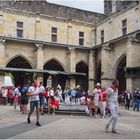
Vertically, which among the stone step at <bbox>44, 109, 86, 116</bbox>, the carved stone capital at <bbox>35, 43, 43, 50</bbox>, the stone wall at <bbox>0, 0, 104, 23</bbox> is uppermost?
the stone wall at <bbox>0, 0, 104, 23</bbox>

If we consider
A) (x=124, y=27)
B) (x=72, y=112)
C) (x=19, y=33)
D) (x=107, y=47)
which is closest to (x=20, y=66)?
(x=19, y=33)

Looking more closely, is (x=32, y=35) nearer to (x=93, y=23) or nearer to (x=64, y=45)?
(x=64, y=45)

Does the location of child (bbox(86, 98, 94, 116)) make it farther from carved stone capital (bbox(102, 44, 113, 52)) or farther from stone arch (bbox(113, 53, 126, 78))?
carved stone capital (bbox(102, 44, 113, 52))

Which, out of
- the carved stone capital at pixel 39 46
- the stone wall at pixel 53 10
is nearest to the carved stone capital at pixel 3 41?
the carved stone capital at pixel 39 46

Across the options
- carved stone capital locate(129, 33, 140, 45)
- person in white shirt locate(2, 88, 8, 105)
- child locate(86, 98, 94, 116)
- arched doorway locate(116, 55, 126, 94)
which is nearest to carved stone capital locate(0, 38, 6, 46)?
person in white shirt locate(2, 88, 8, 105)

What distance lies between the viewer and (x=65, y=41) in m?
38.8

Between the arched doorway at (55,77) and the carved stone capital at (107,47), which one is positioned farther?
the arched doorway at (55,77)

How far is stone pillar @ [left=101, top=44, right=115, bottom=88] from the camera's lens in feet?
116

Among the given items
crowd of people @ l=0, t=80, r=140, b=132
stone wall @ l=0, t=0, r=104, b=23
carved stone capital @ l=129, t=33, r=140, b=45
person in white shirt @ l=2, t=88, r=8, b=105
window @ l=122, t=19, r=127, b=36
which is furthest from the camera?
stone wall @ l=0, t=0, r=104, b=23

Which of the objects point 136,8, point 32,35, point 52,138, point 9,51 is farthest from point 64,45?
point 52,138

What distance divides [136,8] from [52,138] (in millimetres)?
24950

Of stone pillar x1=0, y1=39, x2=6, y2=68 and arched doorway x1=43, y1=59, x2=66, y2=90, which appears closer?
stone pillar x1=0, y1=39, x2=6, y2=68

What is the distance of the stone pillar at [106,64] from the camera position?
3528 cm

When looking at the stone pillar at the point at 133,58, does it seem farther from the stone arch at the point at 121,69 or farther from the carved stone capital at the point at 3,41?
the carved stone capital at the point at 3,41
